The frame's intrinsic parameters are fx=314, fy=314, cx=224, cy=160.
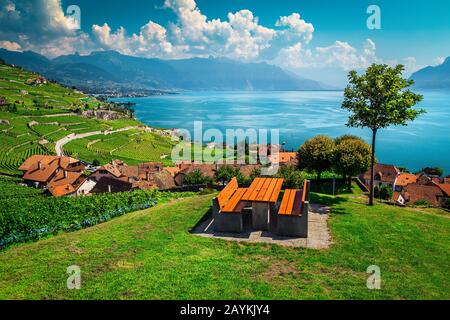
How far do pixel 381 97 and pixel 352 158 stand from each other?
5834 mm

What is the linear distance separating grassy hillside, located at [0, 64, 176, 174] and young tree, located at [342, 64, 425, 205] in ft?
197

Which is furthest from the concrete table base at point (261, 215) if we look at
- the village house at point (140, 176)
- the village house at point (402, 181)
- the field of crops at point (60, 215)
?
the village house at point (402, 181)

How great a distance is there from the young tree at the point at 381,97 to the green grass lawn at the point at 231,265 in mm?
5114

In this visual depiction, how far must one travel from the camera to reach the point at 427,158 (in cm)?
9206

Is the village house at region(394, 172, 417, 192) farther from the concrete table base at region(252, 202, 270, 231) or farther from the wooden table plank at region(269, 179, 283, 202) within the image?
the concrete table base at region(252, 202, 270, 231)

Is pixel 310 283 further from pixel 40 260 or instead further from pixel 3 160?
pixel 3 160

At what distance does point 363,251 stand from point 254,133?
119888 millimetres

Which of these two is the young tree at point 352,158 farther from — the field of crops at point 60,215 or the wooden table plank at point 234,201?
the field of crops at point 60,215

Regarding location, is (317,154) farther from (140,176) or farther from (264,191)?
(140,176)

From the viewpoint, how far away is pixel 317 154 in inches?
913

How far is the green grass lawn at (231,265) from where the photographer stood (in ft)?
25.2

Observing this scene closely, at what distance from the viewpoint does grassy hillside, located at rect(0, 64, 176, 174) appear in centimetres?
7188

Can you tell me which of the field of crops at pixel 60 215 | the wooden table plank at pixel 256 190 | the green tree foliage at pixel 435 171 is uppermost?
the wooden table plank at pixel 256 190
